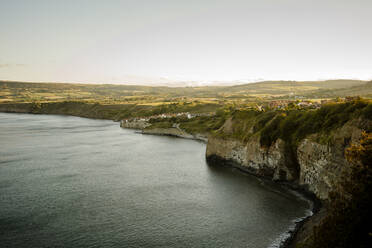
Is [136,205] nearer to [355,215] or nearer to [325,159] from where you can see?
[325,159]

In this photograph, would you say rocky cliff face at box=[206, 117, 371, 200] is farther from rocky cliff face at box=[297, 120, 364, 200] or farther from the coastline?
the coastline

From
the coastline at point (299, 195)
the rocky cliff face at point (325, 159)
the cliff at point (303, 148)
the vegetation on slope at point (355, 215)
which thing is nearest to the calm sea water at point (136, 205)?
the coastline at point (299, 195)

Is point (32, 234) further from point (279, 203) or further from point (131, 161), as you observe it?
point (131, 161)

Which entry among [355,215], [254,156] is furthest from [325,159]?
[254,156]

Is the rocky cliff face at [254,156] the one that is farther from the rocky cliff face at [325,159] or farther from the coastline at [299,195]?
the rocky cliff face at [325,159]

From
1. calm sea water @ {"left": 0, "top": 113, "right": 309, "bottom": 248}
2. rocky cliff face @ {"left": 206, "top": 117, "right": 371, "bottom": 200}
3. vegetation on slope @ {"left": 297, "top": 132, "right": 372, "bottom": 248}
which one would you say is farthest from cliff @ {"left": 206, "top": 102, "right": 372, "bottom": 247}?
calm sea water @ {"left": 0, "top": 113, "right": 309, "bottom": 248}

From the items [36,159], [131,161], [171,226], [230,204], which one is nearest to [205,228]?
[171,226]
